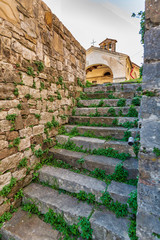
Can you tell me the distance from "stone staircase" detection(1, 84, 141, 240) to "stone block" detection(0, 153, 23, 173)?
0.51m

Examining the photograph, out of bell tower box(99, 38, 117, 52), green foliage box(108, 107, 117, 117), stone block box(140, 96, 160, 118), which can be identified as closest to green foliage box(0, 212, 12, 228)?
stone block box(140, 96, 160, 118)

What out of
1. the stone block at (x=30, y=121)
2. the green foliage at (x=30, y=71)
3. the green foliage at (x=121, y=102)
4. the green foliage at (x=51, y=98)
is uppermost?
the green foliage at (x=30, y=71)

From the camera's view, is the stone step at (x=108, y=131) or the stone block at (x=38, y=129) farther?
the stone step at (x=108, y=131)

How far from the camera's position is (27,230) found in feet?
5.52

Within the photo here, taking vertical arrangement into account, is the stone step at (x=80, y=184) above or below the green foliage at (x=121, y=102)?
below

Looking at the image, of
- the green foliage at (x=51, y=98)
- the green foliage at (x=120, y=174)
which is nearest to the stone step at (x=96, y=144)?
the green foliage at (x=120, y=174)

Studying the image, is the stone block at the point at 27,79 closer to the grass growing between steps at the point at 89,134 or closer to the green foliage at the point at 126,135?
the grass growing between steps at the point at 89,134

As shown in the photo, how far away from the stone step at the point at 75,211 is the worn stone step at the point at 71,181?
14 cm

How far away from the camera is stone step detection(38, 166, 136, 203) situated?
5.73ft

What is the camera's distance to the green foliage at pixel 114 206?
5.32 ft

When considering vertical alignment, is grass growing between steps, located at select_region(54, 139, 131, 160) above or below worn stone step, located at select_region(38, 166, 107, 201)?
above

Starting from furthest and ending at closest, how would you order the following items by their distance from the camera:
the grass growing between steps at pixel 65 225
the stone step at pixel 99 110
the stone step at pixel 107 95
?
the stone step at pixel 107 95 → the stone step at pixel 99 110 → the grass growing between steps at pixel 65 225

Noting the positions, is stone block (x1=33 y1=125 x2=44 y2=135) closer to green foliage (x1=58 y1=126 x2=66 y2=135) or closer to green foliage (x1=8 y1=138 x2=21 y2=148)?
green foliage (x1=8 y1=138 x2=21 y2=148)

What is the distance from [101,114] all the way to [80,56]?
240cm
